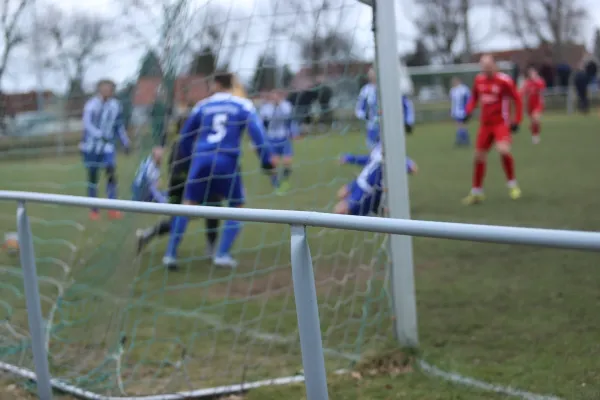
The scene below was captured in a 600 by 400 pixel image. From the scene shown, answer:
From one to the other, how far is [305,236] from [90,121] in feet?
25.6

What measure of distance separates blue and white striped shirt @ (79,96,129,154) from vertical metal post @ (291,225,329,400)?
6.54m

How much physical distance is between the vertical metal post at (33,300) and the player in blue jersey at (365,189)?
6.24ft

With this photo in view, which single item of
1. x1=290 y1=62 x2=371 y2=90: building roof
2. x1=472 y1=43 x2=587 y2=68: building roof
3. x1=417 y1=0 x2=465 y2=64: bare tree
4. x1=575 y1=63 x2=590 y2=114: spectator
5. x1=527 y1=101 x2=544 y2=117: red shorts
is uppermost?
x1=417 y1=0 x2=465 y2=64: bare tree

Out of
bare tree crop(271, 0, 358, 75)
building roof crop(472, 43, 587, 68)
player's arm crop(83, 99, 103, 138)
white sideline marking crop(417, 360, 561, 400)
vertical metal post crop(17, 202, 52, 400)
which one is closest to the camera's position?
white sideline marking crop(417, 360, 561, 400)

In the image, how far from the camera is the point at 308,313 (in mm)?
2354

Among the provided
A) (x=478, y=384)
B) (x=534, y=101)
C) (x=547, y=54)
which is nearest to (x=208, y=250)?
(x=478, y=384)

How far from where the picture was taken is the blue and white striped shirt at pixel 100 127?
347 inches

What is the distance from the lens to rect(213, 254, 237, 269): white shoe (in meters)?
6.31

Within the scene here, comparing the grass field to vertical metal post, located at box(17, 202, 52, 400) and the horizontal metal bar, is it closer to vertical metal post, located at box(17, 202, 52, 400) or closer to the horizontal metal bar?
the horizontal metal bar

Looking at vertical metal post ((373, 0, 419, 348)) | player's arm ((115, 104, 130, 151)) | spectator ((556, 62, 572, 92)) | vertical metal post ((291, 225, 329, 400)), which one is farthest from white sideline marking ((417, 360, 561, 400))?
spectator ((556, 62, 572, 92))

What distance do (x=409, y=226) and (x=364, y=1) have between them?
7.79ft

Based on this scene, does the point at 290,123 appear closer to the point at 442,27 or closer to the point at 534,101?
the point at 534,101

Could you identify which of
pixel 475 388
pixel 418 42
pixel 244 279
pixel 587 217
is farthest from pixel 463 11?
pixel 475 388

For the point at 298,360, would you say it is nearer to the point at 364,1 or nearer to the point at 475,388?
the point at 475,388
